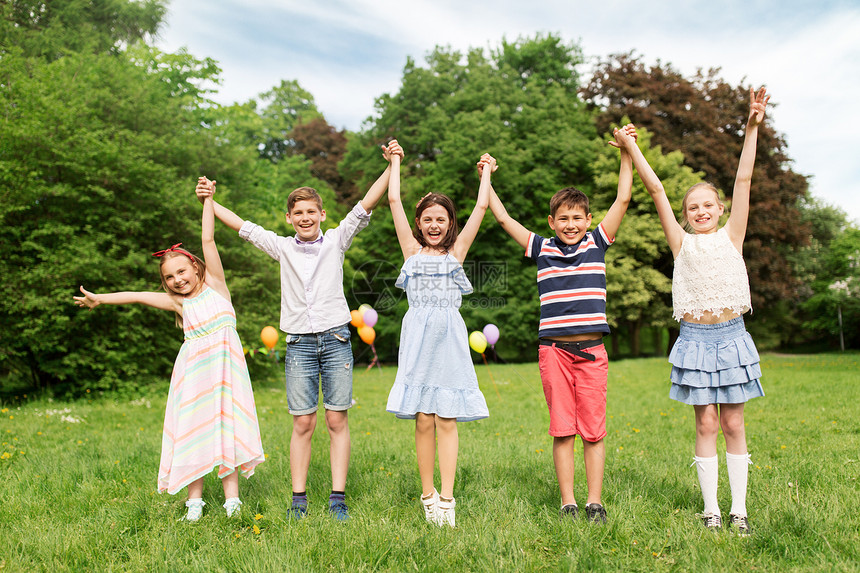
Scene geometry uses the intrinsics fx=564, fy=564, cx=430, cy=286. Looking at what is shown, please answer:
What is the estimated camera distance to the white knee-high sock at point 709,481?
339 centimetres

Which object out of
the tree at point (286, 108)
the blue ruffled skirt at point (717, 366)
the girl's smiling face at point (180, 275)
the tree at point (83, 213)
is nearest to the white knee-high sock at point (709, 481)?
the blue ruffled skirt at point (717, 366)

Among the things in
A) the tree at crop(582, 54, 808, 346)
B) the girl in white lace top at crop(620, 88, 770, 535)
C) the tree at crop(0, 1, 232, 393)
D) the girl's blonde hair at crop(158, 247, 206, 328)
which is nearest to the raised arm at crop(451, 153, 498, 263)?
the girl in white lace top at crop(620, 88, 770, 535)

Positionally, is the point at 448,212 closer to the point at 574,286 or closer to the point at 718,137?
the point at 574,286

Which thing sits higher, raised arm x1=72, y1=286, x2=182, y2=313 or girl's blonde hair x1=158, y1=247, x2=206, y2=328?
girl's blonde hair x1=158, y1=247, x2=206, y2=328

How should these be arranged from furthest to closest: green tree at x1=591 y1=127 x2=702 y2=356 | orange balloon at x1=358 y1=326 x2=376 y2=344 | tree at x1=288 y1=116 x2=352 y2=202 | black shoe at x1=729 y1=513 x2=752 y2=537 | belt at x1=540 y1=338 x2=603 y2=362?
tree at x1=288 y1=116 x2=352 y2=202 < green tree at x1=591 y1=127 x2=702 y2=356 < orange balloon at x1=358 y1=326 x2=376 y2=344 < belt at x1=540 y1=338 x2=603 y2=362 < black shoe at x1=729 y1=513 x2=752 y2=537

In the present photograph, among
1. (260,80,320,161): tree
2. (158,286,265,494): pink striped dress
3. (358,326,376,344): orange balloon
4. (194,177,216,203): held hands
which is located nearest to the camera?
(158,286,265,494): pink striped dress

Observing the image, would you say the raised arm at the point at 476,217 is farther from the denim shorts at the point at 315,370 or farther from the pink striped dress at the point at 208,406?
the pink striped dress at the point at 208,406

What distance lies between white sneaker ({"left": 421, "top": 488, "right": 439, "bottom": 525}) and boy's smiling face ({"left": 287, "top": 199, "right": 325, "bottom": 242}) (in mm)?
1895

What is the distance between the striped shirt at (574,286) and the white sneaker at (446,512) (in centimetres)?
118

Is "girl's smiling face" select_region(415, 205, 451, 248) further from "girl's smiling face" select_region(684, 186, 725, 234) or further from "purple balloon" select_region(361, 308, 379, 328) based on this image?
"purple balloon" select_region(361, 308, 379, 328)

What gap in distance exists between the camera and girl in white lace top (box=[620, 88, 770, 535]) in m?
3.37

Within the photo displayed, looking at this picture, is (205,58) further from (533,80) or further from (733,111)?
(733,111)

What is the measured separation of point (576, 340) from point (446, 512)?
133 cm

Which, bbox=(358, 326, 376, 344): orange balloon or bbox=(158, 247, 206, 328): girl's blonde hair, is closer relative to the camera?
bbox=(158, 247, 206, 328): girl's blonde hair
